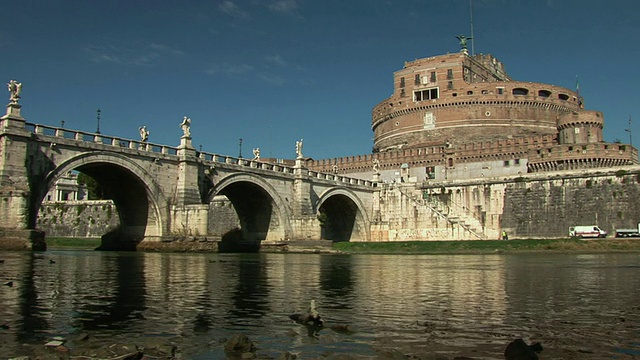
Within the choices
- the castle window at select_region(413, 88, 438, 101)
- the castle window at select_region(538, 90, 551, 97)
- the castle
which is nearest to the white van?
the castle

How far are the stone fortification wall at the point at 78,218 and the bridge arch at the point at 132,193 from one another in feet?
93.4

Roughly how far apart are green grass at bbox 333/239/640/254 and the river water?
28676 millimetres

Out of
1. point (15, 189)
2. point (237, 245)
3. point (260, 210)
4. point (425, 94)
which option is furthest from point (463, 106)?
point (15, 189)

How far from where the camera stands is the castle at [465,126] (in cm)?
7306

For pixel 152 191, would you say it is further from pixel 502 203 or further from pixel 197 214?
pixel 502 203

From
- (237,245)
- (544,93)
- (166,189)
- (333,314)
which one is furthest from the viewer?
(544,93)

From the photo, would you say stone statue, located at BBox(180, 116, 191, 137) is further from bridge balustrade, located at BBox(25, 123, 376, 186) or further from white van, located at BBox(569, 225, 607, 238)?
white van, located at BBox(569, 225, 607, 238)

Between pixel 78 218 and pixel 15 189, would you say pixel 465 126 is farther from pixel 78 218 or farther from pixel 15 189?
pixel 15 189

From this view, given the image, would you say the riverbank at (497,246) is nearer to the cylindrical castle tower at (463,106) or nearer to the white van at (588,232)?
the white van at (588,232)

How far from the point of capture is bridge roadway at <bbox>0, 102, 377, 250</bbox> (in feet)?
108

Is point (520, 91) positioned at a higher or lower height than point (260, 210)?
higher

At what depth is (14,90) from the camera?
33281mm

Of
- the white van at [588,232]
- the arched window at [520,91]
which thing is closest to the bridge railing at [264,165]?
the white van at [588,232]

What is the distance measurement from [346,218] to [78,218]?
3545 centimetres
